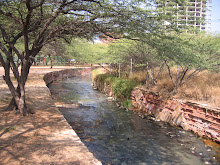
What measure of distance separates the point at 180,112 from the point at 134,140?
2.49 m

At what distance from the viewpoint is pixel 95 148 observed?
22.5ft

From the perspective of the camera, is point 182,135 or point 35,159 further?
point 182,135

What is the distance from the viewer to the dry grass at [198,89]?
338 inches

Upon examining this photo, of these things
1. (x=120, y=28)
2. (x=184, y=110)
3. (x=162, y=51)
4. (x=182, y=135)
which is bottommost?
(x=182, y=135)

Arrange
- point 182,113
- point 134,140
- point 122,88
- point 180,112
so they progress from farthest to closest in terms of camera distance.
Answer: point 122,88
point 180,112
point 182,113
point 134,140

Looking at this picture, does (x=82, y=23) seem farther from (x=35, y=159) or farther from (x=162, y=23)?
(x=35, y=159)

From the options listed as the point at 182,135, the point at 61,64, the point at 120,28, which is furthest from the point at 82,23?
the point at 61,64

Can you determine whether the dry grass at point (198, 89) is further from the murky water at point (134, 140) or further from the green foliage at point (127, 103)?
the green foliage at point (127, 103)

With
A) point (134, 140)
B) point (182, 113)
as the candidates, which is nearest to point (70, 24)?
point (134, 140)

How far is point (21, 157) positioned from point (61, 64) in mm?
47337

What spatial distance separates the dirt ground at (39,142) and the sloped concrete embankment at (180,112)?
4.57 meters

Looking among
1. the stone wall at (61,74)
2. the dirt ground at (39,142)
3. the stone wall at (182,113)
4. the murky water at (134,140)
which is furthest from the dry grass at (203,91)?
the stone wall at (61,74)

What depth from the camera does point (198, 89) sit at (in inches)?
369

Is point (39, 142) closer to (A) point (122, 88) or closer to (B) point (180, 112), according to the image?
(B) point (180, 112)
